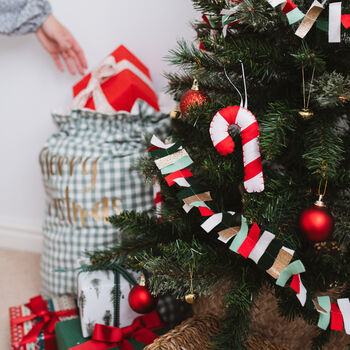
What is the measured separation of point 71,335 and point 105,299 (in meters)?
0.11

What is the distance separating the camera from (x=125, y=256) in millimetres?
875

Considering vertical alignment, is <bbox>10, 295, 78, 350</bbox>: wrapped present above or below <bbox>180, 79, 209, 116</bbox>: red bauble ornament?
below

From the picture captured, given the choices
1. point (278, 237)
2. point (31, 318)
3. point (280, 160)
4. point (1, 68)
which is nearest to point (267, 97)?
point (280, 160)

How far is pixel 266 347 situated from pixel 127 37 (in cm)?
104

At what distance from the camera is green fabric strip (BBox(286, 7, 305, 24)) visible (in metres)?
0.53

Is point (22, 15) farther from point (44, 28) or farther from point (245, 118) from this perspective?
point (245, 118)

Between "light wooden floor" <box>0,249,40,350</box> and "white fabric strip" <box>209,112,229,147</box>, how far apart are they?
2.76 ft

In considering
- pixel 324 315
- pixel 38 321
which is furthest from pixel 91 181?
pixel 324 315

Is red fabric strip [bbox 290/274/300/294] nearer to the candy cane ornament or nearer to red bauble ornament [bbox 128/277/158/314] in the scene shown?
the candy cane ornament

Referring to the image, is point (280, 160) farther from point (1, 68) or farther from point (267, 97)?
point (1, 68)

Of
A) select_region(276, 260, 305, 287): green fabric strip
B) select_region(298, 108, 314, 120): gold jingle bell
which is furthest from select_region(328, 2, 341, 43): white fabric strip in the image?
select_region(276, 260, 305, 287): green fabric strip

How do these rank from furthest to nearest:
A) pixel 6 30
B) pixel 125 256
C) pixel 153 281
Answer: pixel 6 30 < pixel 125 256 < pixel 153 281

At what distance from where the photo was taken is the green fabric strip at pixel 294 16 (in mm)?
534

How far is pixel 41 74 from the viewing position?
1.43m
